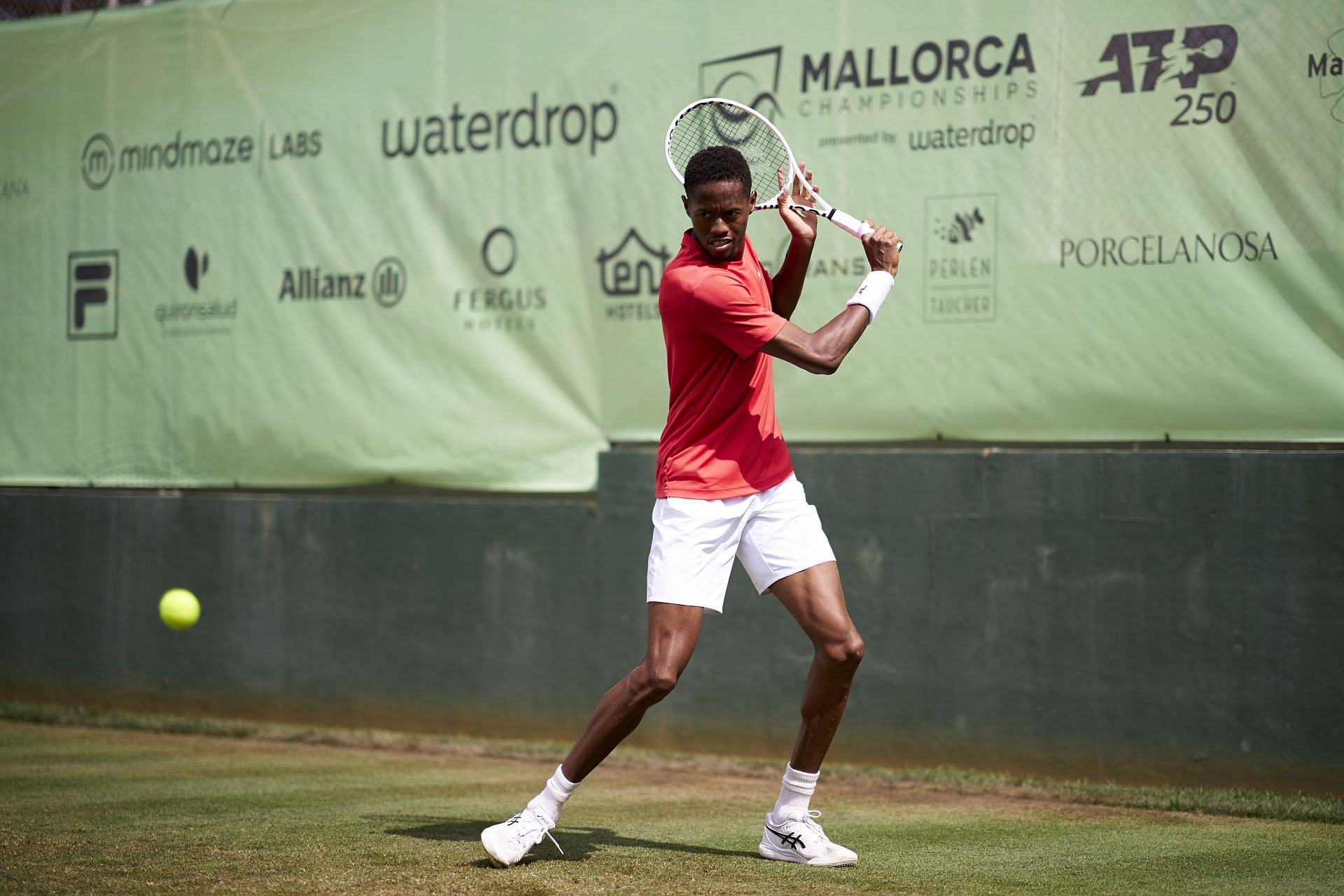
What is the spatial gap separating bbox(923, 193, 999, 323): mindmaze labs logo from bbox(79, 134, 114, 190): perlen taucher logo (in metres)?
5.04

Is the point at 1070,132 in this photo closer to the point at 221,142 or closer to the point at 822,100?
the point at 822,100

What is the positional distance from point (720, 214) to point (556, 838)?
2.16 meters

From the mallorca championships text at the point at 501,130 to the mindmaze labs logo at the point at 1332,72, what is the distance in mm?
3211

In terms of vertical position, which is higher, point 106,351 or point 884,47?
point 884,47

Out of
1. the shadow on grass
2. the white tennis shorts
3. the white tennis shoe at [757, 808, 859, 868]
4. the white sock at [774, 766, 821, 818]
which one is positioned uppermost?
the white tennis shorts

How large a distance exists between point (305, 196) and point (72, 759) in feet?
10.5

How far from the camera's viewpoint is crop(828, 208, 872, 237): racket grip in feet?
14.9

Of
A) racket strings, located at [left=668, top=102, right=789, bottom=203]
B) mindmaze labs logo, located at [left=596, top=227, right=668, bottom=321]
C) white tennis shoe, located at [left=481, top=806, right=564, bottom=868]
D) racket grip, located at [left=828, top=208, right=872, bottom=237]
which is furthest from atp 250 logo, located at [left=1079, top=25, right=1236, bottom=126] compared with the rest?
white tennis shoe, located at [left=481, top=806, right=564, bottom=868]

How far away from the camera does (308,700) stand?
813 centimetres

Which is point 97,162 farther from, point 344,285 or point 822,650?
point 822,650

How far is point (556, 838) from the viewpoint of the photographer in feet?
16.9

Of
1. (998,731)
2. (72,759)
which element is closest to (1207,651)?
(998,731)

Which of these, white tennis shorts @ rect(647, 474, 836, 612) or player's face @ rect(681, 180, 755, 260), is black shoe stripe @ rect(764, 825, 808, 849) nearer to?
white tennis shorts @ rect(647, 474, 836, 612)

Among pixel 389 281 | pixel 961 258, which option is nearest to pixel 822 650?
pixel 961 258
